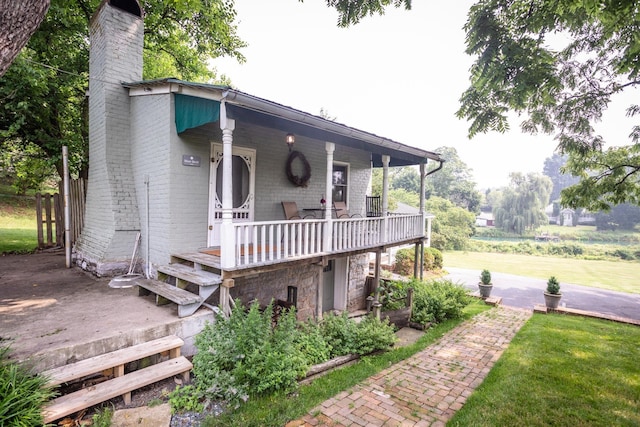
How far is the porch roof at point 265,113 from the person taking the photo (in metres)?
4.49

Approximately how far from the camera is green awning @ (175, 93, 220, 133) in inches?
186

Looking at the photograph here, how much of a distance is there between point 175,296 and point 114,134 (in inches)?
165

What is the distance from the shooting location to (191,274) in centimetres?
491

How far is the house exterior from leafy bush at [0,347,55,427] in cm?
203

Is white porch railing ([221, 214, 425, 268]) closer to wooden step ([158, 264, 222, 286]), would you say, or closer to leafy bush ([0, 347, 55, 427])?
wooden step ([158, 264, 222, 286])

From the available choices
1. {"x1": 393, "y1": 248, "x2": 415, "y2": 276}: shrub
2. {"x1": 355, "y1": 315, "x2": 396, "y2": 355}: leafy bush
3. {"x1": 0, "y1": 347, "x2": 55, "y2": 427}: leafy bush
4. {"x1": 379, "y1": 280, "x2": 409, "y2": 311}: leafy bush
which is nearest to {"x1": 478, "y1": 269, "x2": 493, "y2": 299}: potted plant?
{"x1": 379, "y1": 280, "x2": 409, "y2": 311}: leafy bush

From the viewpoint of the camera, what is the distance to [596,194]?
9633mm

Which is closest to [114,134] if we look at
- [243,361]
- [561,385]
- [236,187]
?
[236,187]

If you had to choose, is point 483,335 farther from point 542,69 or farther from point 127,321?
point 127,321

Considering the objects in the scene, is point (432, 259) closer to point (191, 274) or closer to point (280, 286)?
point (280, 286)

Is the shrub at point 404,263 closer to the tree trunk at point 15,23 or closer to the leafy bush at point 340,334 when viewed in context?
the leafy bush at point 340,334

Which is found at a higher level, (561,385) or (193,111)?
(193,111)

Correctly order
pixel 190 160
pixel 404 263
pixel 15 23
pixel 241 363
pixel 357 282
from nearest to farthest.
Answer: pixel 15 23 < pixel 241 363 < pixel 190 160 < pixel 357 282 < pixel 404 263

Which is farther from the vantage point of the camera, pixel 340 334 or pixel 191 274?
pixel 340 334
